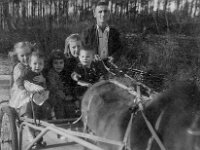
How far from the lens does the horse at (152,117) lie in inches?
78.2

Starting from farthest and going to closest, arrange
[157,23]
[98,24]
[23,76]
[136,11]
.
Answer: [136,11] < [157,23] < [98,24] < [23,76]

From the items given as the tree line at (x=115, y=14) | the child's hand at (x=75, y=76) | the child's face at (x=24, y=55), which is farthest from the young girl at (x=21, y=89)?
the tree line at (x=115, y=14)

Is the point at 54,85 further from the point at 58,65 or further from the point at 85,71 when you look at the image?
the point at 85,71

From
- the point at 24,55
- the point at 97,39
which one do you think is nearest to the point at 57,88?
the point at 24,55

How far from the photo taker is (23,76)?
3639 mm

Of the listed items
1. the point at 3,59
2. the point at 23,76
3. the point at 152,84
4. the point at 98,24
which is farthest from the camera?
the point at 3,59

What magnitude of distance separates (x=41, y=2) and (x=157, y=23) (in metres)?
4.13

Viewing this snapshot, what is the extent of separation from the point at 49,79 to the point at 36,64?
0.31m

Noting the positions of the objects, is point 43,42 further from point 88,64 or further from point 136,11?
point 88,64

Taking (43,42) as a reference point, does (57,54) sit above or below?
above

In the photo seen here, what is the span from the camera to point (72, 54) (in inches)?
170

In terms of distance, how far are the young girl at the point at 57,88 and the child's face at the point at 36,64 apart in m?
0.23

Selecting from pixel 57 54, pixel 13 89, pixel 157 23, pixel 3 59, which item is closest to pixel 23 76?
pixel 13 89

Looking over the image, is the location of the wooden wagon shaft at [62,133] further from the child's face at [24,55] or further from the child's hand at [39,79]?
the child's face at [24,55]
